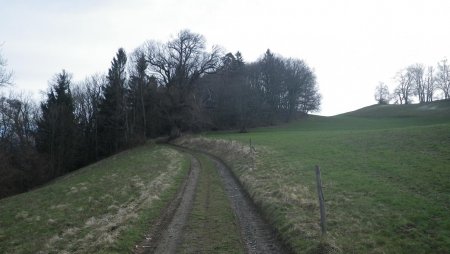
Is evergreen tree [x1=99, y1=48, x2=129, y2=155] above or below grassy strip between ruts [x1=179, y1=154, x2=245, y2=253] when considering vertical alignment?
above

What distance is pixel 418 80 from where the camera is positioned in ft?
372

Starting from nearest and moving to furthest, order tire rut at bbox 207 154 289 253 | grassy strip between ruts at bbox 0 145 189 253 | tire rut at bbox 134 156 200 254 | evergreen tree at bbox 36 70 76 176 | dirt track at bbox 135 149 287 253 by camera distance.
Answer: tire rut at bbox 207 154 289 253 → dirt track at bbox 135 149 287 253 → tire rut at bbox 134 156 200 254 → grassy strip between ruts at bbox 0 145 189 253 → evergreen tree at bbox 36 70 76 176

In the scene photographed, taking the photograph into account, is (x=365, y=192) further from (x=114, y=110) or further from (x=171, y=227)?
(x=114, y=110)

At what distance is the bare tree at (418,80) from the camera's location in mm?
111963

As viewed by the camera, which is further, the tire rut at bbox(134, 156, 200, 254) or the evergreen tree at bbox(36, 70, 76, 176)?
the evergreen tree at bbox(36, 70, 76, 176)

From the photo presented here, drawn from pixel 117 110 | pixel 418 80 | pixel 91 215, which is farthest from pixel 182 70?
pixel 418 80

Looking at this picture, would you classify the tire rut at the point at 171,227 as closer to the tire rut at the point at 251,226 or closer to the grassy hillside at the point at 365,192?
the tire rut at the point at 251,226

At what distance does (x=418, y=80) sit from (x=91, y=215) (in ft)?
401

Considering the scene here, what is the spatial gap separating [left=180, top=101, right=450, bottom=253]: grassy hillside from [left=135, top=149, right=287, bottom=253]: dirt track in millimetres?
601

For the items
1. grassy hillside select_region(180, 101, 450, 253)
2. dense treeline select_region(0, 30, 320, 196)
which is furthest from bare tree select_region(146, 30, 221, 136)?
grassy hillside select_region(180, 101, 450, 253)

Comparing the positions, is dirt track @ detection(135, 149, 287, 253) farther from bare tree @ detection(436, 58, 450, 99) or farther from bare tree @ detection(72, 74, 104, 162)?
bare tree @ detection(436, 58, 450, 99)

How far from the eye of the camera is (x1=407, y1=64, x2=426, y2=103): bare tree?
11196cm

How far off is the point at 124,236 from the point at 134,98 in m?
55.3

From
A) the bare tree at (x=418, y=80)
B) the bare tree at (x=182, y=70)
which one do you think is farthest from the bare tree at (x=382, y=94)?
the bare tree at (x=182, y=70)
